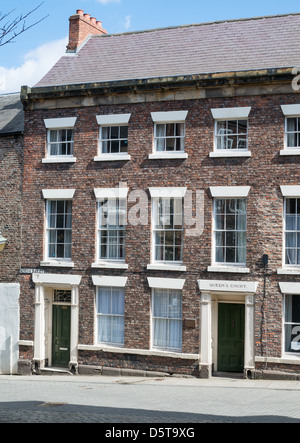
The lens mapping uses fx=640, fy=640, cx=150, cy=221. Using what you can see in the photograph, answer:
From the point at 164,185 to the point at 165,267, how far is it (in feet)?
8.90

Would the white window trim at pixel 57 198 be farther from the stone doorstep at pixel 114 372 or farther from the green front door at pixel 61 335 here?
the stone doorstep at pixel 114 372

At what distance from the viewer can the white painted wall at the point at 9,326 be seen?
23.2m

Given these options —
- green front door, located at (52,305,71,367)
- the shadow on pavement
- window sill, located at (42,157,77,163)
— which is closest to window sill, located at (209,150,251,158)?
window sill, located at (42,157,77,163)

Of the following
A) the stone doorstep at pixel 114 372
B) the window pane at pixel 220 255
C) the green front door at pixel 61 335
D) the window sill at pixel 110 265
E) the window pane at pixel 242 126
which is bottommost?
the stone doorstep at pixel 114 372

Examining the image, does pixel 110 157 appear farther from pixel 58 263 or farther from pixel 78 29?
pixel 78 29

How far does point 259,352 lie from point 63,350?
729 centimetres

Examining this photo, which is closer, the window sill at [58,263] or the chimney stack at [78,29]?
the window sill at [58,263]

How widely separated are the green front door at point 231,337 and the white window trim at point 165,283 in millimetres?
1550

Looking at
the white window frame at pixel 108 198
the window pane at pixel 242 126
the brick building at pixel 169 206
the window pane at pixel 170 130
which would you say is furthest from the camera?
the white window frame at pixel 108 198

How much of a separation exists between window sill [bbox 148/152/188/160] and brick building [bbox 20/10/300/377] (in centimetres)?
6

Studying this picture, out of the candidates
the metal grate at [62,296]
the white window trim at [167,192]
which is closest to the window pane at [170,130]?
the white window trim at [167,192]

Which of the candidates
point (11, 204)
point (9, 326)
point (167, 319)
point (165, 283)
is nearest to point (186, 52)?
point (165, 283)
